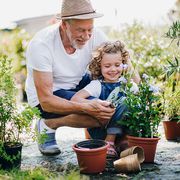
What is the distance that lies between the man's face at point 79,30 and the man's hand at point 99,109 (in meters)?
0.52

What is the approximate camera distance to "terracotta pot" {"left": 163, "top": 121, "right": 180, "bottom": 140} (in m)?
3.88

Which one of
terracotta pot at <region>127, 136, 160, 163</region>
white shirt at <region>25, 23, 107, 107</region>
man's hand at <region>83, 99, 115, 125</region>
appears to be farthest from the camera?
white shirt at <region>25, 23, 107, 107</region>

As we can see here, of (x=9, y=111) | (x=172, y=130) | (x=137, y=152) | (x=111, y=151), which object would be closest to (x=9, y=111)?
(x=9, y=111)

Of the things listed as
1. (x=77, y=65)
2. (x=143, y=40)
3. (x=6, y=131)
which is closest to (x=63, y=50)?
(x=77, y=65)

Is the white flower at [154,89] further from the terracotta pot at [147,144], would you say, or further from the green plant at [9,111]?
the green plant at [9,111]

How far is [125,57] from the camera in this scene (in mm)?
3516

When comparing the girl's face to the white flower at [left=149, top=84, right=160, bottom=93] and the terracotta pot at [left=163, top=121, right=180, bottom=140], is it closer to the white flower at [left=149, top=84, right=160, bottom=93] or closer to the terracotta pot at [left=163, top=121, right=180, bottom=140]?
the white flower at [left=149, top=84, right=160, bottom=93]

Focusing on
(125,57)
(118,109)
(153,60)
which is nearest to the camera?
(118,109)

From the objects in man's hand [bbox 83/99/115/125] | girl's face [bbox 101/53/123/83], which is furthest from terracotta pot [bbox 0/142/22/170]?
girl's face [bbox 101/53/123/83]

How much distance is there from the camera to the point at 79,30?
10.9 ft

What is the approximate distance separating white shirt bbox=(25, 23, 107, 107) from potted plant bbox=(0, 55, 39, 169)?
370mm

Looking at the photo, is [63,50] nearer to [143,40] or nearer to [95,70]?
[95,70]

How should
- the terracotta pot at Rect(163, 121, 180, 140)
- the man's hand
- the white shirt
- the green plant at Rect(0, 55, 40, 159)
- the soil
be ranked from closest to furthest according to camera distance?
the soil, the green plant at Rect(0, 55, 40, 159), the man's hand, the white shirt, the terracotta pot at Rect(163, 121, 180, 140)

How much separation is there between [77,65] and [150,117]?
901mm
